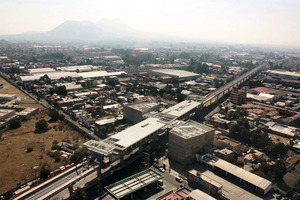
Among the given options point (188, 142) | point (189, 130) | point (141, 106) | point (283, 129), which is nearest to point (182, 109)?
point (141, 106)

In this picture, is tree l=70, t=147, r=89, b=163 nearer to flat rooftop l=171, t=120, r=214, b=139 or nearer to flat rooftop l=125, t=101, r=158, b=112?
flat rooftop l=171, t=120, r=214, b=139

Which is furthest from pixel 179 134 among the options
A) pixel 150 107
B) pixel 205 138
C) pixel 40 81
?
pixel 40 81

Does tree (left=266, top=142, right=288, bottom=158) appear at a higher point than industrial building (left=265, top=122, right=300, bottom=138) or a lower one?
higher

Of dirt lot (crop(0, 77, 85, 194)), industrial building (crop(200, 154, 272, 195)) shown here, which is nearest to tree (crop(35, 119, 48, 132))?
dirt lot (crop(0, 77, 85, 194))

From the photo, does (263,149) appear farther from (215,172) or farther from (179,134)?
(179,134)

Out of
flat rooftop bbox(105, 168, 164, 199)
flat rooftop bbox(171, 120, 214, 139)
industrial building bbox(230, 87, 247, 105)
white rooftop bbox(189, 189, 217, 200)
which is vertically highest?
flat rooftop bbox(171, 120, 214, 139)

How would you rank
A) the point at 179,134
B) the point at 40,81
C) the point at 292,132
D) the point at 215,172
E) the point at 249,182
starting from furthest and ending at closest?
the point at 40,81 < the point at 292,132 < the point at 179,134 < the point at 215,172 < the point at 249,182
